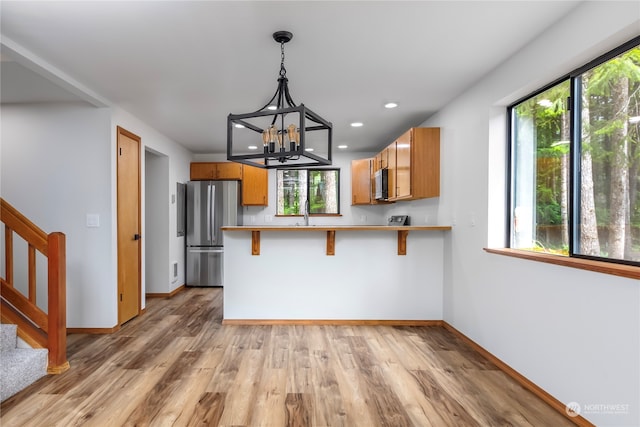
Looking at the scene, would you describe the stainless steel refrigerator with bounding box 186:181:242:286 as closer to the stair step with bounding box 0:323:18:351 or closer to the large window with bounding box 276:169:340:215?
the large window with bounding box 276:169:340:215

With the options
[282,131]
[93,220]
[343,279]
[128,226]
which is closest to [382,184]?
[343,279]

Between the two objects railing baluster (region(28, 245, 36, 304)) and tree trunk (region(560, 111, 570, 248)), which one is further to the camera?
railing baluster (region(28, 245, 36, 304))

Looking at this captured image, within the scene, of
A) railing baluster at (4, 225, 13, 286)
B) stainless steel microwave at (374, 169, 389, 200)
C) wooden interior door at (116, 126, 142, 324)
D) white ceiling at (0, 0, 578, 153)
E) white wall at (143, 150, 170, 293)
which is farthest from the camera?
white wall at (143, 150, 170, 293)

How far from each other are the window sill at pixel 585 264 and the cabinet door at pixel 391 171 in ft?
6.43

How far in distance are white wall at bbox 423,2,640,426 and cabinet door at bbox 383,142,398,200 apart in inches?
28.2

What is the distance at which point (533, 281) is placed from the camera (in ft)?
7.52

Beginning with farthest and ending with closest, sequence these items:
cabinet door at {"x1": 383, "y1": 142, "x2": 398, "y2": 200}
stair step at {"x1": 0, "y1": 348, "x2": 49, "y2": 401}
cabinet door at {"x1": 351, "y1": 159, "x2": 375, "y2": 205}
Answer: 1. cabinet door at {"x1": 351, "y1": 159, "x2": 375, "y2": 205}
2. cabinet door at {"x1": 383, "y1": 142, "x2": 398, "y2": 200}
3. stair step at {"x1": 0, "y1": 348, "x2": 49, "y2": 401}

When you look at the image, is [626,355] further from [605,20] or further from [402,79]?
[402,79]

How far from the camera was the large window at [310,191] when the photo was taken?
6375 mm

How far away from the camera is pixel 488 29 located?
2.13 m

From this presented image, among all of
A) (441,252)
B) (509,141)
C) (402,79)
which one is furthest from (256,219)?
(509,141)

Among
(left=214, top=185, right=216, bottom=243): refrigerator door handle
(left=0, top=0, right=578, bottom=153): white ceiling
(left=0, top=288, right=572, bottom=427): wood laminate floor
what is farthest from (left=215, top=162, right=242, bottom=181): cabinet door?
(left=0, top=288, right=572, bottom=427): wood laminate floor

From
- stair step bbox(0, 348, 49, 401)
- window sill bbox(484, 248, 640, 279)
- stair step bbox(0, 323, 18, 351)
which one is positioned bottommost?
stair step bbox(0, 348, 49, 401)

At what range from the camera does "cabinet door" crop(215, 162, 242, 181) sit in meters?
5.92
